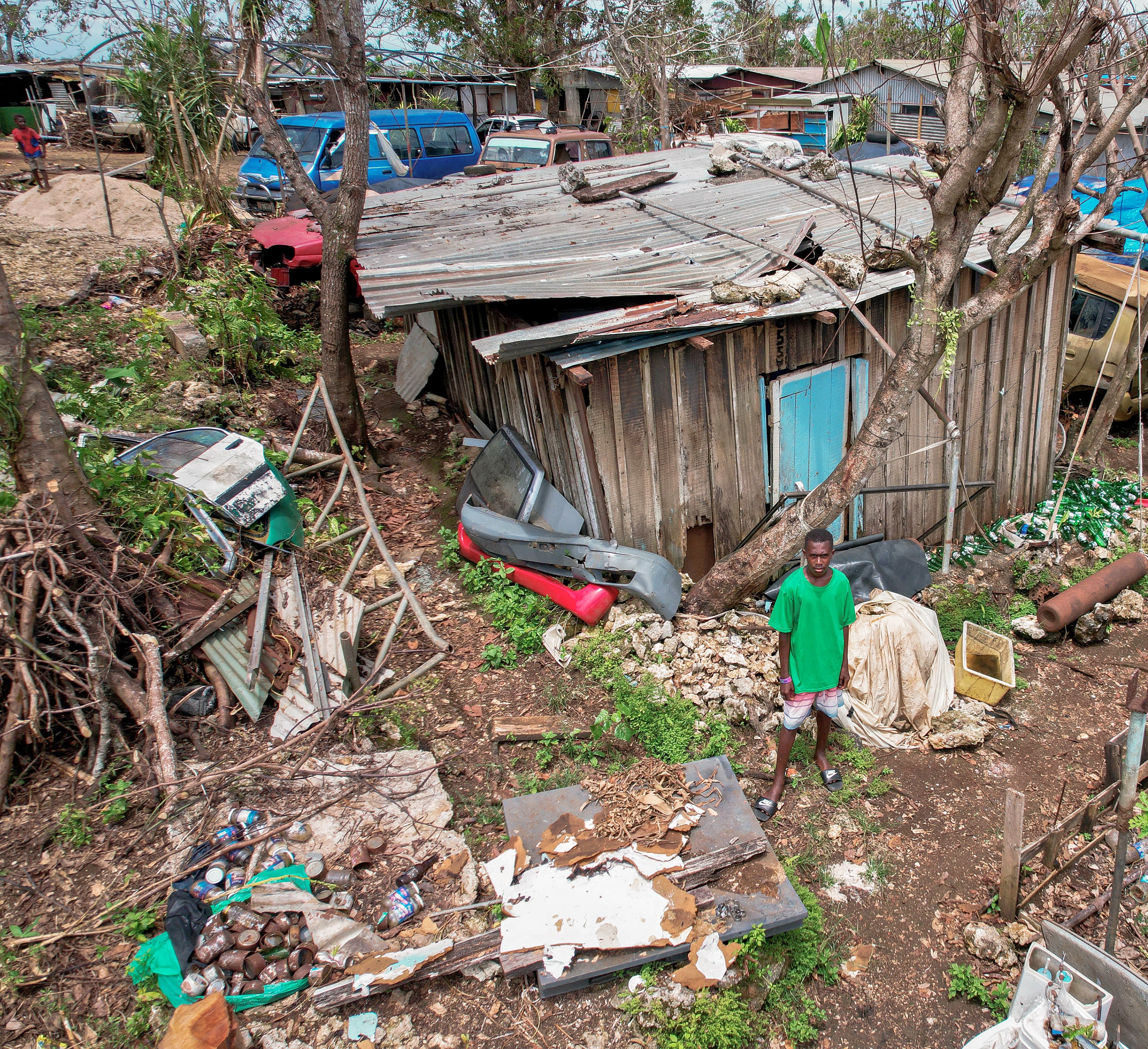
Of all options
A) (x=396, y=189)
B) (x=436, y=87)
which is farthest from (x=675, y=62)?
(x=396, y=189)

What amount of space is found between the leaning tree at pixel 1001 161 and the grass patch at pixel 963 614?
5.95ft

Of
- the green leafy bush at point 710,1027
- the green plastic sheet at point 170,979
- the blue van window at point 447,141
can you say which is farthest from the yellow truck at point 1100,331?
the blue van window at point 447,141

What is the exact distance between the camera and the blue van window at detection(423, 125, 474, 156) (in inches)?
610

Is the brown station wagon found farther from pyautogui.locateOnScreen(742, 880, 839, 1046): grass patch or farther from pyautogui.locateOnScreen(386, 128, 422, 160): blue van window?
pyautogui.locateOnScreen(742, 880, 839, 1046): grass patch

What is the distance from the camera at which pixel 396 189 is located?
13.0m

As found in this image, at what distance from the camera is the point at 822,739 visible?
4930 millimetres

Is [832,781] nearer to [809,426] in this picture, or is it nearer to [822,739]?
[822,739]

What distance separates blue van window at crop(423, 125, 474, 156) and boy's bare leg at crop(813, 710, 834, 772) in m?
14.6

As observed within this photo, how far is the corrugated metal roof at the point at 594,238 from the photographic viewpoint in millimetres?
5855

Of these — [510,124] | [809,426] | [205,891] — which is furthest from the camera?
[510,124]

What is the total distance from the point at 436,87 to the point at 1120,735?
2306 centimetres

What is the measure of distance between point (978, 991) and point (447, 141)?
1660 centimetres

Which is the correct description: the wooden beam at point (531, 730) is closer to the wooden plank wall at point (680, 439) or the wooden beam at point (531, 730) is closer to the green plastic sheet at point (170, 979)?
the wooden plank wall at point (680, 439)

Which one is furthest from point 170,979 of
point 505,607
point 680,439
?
point 680,439
